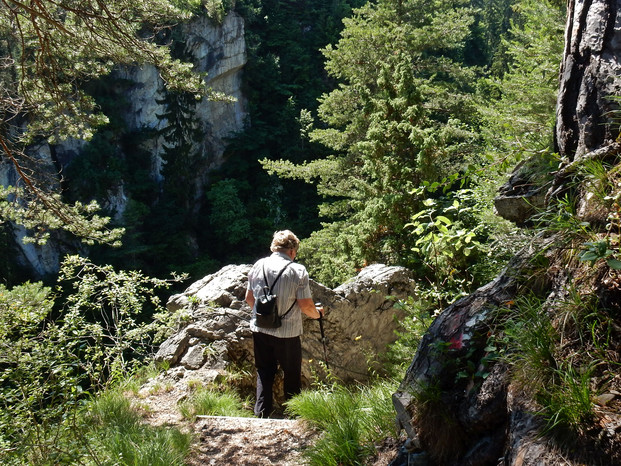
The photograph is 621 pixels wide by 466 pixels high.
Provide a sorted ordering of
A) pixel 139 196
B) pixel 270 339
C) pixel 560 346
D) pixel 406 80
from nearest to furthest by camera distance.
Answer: pixel 560 346 < pixel 270 339 < pixel 406 80 < pixel 139 196

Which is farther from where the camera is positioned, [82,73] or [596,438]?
[82,73]

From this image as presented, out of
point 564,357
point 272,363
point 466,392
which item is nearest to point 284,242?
point 272,363

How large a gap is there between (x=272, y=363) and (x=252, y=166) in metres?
23.1

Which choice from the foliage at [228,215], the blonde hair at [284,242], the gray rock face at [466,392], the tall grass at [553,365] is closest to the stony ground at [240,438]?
the gray rock face at [466,392]

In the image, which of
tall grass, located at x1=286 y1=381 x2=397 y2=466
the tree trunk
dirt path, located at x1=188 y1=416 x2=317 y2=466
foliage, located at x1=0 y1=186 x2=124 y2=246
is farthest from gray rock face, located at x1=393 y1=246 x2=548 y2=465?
foliage, located at x1=0 y1=186 x2=124 y2=246

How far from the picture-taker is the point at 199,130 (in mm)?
24281

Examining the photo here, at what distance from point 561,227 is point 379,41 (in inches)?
385

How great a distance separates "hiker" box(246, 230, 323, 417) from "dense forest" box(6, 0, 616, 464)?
795 mm

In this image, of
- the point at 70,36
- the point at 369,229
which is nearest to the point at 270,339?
the point at 70,36

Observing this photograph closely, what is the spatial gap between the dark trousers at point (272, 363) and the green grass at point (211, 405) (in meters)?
0.17

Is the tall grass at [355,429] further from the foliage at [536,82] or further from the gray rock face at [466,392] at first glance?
the foliage at [536,82]

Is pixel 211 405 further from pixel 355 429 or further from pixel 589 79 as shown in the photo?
pixel 589 79

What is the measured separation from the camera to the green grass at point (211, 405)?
3268 mm

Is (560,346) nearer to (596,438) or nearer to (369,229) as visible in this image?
(596,438)
